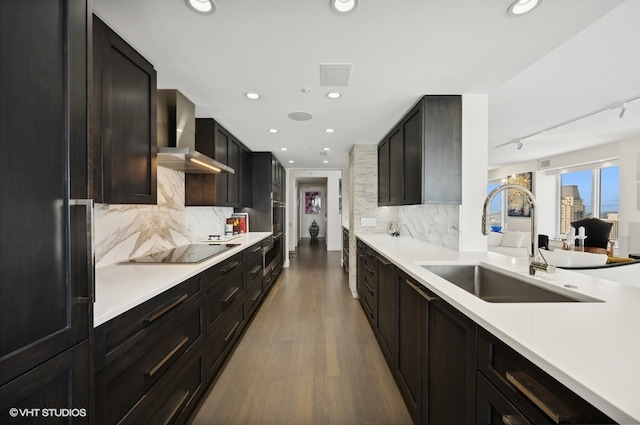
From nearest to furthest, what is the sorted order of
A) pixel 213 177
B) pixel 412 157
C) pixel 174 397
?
1. pixel 174 397
2. pixel 412 157
3. pixel 213 177

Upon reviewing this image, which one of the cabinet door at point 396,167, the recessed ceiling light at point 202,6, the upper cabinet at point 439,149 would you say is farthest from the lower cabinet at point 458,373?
the recessed ceiling light at point 202,6

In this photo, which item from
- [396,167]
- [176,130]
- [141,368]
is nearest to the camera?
[141,368]

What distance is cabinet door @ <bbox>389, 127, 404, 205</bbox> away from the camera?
2971mm

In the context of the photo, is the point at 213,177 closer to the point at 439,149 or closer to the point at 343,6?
the point at 343,6

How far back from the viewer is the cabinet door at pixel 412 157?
2422mm

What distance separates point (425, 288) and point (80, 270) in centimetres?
147

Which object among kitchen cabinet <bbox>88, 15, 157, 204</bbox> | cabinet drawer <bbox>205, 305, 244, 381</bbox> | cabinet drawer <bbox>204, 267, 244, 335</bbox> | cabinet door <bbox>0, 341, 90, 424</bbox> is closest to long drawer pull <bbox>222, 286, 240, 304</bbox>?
cabinet drawer <bbox>204, 267, 244, 335</bbox>

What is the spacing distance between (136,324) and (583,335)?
1.62m

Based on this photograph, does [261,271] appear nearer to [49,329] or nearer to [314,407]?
[314,407]

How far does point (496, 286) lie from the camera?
165 cm

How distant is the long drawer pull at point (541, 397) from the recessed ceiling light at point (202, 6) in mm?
1894

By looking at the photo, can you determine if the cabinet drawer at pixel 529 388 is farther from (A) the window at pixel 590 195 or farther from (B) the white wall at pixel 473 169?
(A) the window at pixel 590 195

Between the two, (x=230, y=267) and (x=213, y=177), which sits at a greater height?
(x=213, y=177)

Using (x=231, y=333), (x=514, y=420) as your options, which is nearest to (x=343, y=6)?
(x=514, y=420)
